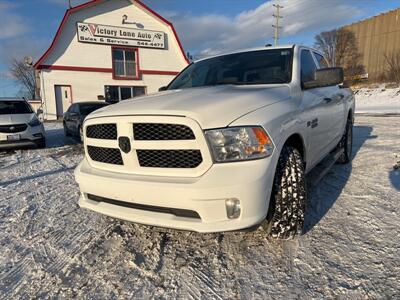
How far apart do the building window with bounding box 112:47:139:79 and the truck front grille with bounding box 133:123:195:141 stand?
21252 mm

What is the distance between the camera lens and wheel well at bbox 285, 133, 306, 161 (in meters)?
2.93

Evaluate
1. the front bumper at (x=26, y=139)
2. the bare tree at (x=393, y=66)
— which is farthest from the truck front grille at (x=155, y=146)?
the bare tree at (x=393, y=66)

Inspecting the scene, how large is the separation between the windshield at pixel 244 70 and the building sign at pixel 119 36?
765 inches

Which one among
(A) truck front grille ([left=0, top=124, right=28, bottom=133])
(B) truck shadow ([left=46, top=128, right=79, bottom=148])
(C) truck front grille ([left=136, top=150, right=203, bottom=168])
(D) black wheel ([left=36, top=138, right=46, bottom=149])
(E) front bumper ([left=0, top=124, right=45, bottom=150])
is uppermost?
(C) truck front grille ([left=136, top=150, right=203, bottom=168])

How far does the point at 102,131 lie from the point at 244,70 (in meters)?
1.77

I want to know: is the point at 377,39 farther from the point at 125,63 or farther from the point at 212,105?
the point at 212,105

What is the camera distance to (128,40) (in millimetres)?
22562

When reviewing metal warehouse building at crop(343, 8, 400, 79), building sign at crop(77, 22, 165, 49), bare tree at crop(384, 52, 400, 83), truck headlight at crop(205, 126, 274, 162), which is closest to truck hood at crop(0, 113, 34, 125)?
truck headlight at crop(205, 126, 274, 162)

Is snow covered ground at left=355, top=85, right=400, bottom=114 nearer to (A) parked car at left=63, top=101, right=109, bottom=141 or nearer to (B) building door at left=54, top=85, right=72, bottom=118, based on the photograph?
(A) parked car at left=63, top=101, right=109, bottom=141

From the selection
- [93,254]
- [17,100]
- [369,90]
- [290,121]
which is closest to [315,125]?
[290,121]

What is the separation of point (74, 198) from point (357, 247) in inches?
132

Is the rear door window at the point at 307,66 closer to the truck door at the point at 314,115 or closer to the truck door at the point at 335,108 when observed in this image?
the truck door at the point at 314,115

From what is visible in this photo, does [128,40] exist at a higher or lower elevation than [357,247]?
higher

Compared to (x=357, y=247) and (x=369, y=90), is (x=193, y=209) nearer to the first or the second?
(x=357, y=247)
